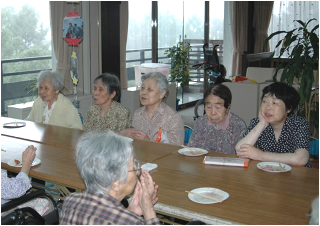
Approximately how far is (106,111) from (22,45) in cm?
229

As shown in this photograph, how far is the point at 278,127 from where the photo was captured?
2.76m

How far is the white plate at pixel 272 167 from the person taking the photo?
2332 millimetres

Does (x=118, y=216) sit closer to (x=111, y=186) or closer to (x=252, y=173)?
(x=111, y=186)

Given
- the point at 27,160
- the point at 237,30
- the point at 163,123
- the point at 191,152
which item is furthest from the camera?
the point at 237,30

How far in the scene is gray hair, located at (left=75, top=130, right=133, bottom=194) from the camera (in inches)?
63.7

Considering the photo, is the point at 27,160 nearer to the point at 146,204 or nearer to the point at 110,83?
the point at 146,204

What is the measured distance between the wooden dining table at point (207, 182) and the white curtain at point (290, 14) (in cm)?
808

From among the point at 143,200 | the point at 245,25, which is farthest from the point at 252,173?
the point at 245,25

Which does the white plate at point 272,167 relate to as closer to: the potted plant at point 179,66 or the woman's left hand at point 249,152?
the woman's left hand at point 249,152

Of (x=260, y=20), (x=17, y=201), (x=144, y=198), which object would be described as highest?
(x=260, y=20)

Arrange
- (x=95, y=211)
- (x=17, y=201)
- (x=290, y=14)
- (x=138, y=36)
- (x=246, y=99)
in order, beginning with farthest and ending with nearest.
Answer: (x=290, y=14), (x=138, y=36), (x=246, y=99), (x=17, y=201), (x=95, y=211)

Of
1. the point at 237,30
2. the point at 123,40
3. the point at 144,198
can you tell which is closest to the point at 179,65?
the point at 123,40

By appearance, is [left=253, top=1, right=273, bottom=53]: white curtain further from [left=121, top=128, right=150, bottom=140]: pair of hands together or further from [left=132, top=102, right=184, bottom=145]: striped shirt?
[left=121, top=128, right=150, bottom=140]: pair of hands together

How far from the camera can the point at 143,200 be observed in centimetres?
178
